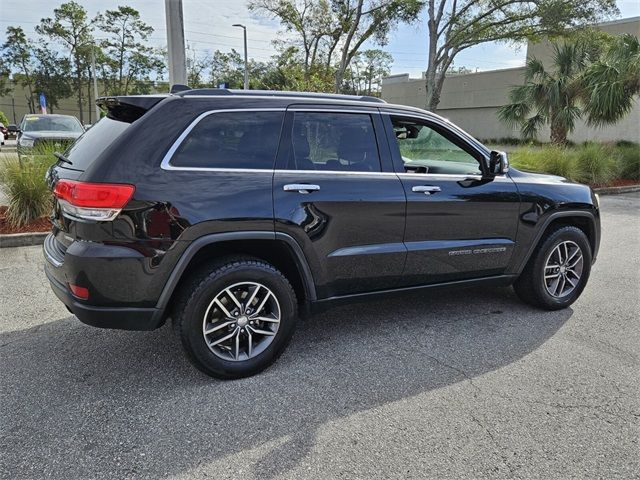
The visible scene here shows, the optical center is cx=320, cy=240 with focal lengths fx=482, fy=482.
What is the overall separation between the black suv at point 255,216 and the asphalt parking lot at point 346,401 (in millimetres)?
410

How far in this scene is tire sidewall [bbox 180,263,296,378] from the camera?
9.72 ft

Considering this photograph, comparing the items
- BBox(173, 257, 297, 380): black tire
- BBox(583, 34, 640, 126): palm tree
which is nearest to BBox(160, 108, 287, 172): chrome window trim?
BBox(173, 257, 297, 380): black tire

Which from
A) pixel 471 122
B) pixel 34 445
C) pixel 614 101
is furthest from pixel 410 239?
pixel 471 122

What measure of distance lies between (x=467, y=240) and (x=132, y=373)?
268 centimetres

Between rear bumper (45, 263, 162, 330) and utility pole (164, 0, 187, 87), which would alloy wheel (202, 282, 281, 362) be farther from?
utility pole (164, 0, 187, 87)

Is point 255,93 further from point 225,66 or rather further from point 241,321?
point 225,66

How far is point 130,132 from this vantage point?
2900mm

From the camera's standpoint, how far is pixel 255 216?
3.04m

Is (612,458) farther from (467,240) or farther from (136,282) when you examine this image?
(136,282)

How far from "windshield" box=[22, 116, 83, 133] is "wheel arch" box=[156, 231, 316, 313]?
40.0ft

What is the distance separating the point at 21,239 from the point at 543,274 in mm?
6419

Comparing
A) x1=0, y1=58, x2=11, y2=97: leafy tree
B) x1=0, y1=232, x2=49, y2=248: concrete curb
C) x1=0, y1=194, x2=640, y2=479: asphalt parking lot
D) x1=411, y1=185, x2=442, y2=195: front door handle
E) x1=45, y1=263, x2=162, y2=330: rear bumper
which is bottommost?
x1=0, y1=194, x2=640, y2=479: asphalt parking lot

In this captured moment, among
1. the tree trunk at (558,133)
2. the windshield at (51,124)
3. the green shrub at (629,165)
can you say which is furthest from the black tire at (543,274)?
the tree trunk at (558,133)

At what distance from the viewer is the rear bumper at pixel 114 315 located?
9.30 feet
